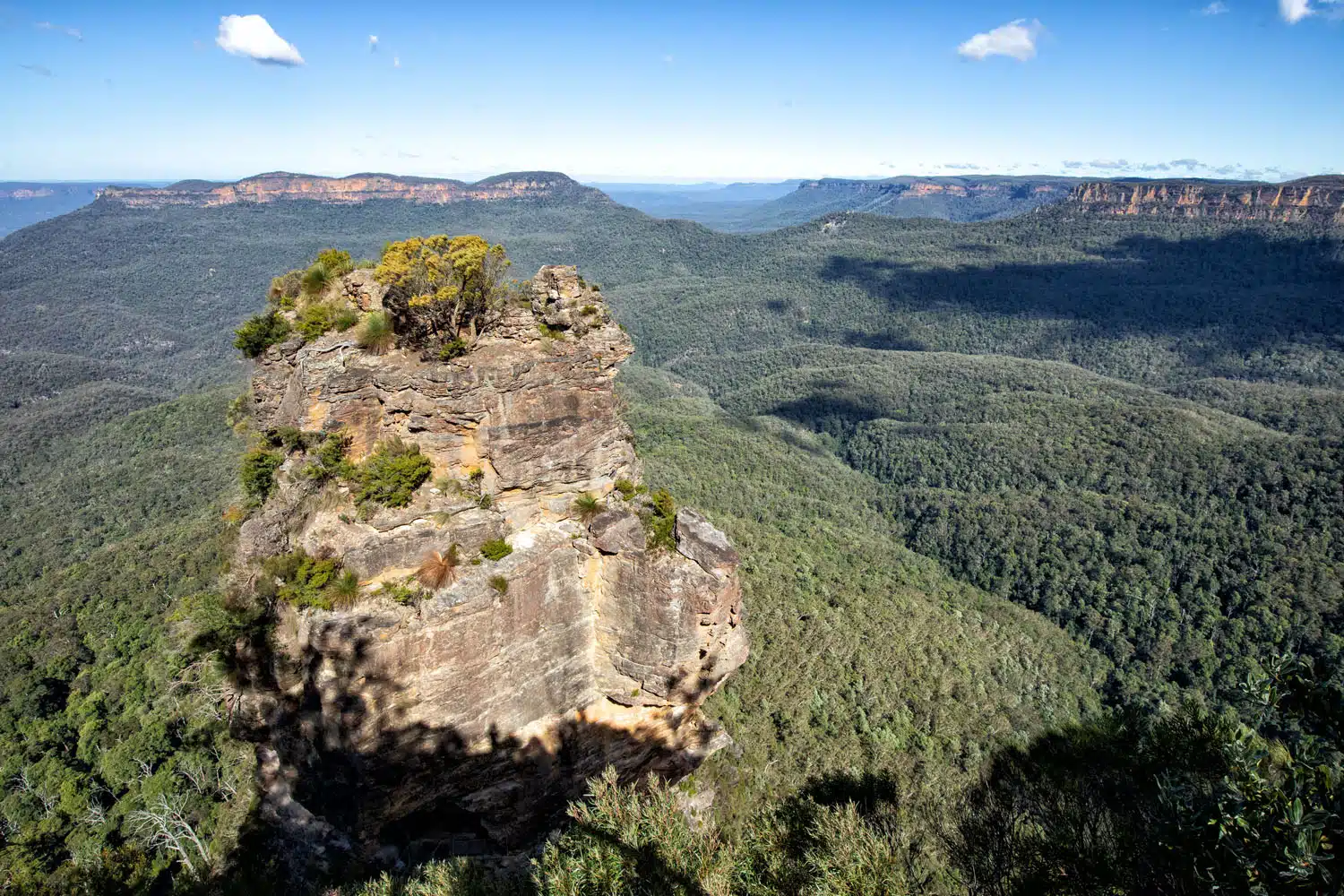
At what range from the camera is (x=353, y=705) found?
1288 cm

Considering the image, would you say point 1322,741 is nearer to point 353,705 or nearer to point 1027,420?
point 353,705

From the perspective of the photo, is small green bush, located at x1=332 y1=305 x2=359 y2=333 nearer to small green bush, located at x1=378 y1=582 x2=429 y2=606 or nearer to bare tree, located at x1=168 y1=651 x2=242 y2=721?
small green bush, located at x1=378 y1=582 x2=429 y2=606

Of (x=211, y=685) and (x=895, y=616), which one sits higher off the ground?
(x=211, y=685)

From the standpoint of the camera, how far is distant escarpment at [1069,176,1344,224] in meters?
162

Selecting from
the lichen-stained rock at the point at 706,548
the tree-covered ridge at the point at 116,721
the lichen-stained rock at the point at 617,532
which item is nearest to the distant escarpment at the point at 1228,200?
the lichen-stained rock at the point at 706,548

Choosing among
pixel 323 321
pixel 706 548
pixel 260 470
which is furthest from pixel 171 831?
pixel 706 548

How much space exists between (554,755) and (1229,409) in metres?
116

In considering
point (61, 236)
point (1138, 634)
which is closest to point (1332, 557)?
point (1138, 634)

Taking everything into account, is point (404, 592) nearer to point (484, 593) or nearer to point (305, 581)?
point (484, 593)

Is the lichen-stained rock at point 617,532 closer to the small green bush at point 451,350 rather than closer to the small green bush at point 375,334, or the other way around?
the small green bush at point 451,350

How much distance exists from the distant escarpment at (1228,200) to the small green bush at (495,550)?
777 ft

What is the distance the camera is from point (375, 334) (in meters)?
14.7

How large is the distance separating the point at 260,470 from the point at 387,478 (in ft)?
12.5

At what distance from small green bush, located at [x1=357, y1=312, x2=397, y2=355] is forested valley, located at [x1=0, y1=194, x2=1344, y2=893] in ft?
22.1
